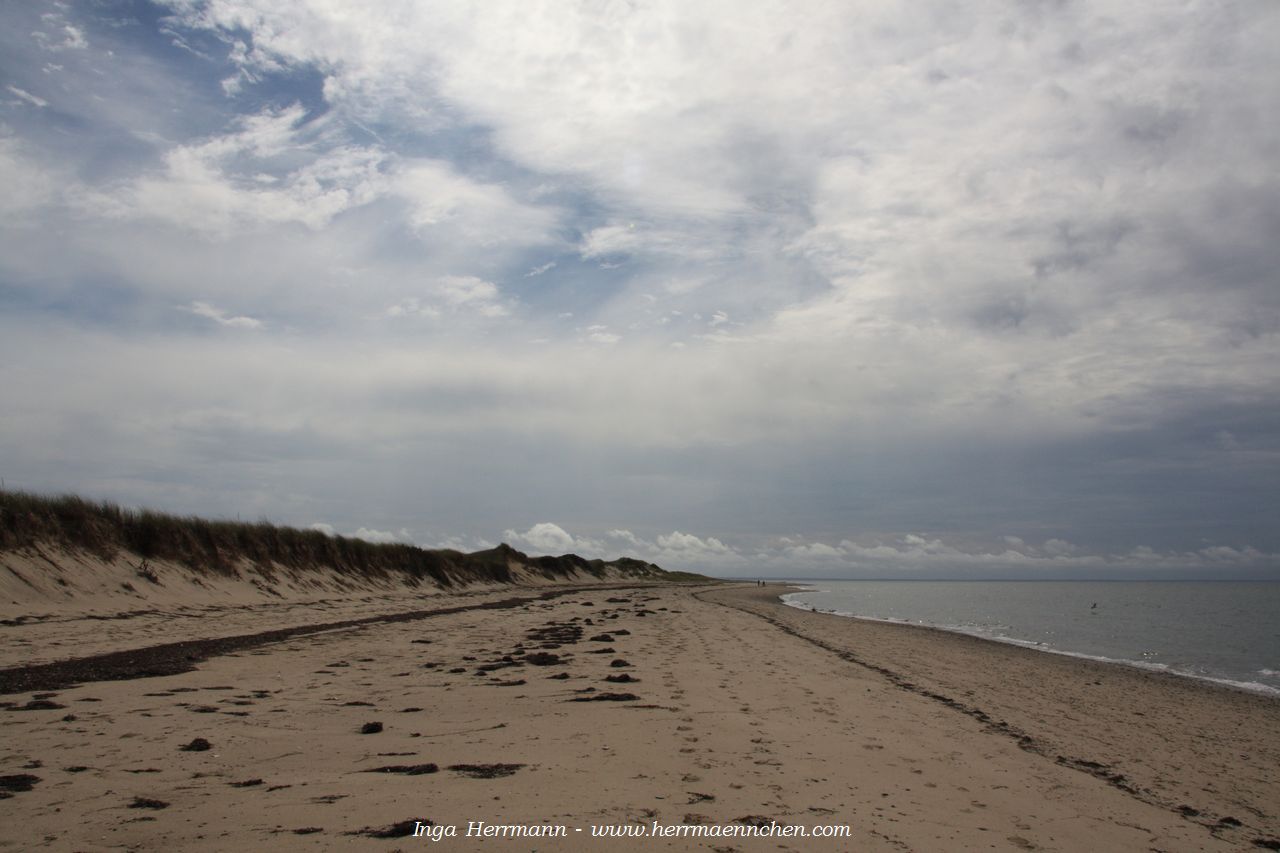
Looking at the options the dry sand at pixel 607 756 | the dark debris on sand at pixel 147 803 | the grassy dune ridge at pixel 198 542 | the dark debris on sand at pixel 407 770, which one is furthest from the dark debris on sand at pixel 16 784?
the grassy dune ridge at pixel 198 542

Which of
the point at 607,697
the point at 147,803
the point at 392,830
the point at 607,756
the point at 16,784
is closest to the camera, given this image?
the point at 392,830

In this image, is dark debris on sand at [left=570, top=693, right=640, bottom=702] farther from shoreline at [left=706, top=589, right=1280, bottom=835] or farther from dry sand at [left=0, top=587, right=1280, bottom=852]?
shoreline at [left=706, top=589, right=1280, bottom=835]

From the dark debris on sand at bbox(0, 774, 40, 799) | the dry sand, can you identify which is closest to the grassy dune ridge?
the dry sand

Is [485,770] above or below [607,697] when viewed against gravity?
above

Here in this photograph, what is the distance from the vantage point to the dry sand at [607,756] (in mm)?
5348

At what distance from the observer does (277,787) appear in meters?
5.92

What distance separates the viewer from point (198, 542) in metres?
26.6

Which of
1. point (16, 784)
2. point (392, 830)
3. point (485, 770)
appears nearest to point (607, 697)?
point (485, 770)

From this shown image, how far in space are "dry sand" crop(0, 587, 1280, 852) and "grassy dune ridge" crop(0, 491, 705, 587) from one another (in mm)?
7567

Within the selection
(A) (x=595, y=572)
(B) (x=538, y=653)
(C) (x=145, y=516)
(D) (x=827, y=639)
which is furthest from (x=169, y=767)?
(A) (x=595, y=572)

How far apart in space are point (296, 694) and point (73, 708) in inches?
99.3

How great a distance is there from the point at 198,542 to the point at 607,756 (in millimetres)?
25343

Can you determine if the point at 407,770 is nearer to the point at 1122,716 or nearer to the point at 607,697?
the point at 607,697

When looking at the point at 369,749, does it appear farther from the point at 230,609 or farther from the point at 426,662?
the point at 230,609
